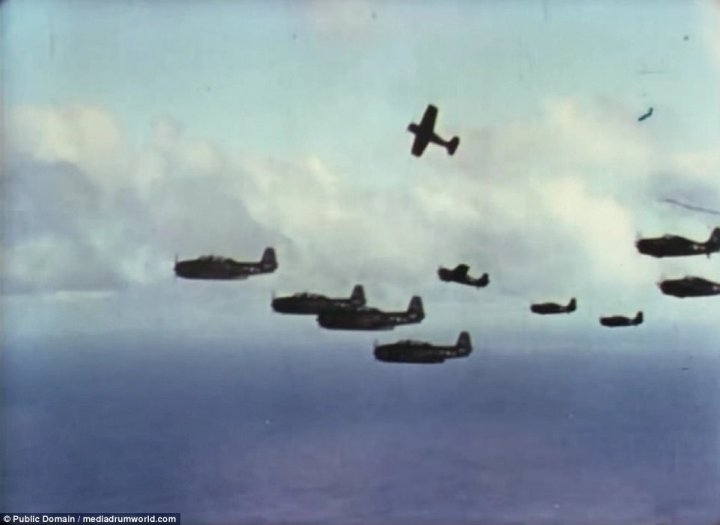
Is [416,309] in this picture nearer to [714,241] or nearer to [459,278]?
[459,278]

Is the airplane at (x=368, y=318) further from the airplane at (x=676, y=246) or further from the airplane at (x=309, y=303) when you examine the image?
the airplane at (x=676, y=246)

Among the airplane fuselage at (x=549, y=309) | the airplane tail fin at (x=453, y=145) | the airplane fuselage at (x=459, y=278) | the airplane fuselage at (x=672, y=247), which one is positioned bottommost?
the airplane fuselage at (x=549, y=309)

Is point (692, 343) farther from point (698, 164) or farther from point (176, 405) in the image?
point (176, 405)

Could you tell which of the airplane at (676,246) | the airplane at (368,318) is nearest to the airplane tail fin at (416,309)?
the airplane at (368,318)

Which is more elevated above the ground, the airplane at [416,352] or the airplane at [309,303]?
the airplane at [309,303]

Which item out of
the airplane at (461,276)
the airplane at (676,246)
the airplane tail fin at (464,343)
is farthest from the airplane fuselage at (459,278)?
the airplane at (676,246)

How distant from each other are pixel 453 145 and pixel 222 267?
0.59 metres

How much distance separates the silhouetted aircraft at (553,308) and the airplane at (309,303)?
41 centimetres

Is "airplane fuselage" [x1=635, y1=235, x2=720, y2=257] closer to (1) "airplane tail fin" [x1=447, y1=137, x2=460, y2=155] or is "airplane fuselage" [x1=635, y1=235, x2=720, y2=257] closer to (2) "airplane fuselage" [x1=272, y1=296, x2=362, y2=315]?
(1) "airplane tail fin" [x1=447, y1=137, x2=460, y2=155]

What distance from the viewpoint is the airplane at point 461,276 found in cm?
235

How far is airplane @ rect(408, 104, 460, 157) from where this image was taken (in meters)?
2.34

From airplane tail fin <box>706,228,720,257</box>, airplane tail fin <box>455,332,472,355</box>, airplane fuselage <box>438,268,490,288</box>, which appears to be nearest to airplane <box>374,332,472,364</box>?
airplane tail fin <box>455,332,472,355</box>

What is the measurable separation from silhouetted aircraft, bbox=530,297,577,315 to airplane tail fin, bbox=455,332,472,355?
0.54 feet

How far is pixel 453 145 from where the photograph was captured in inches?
92.1
